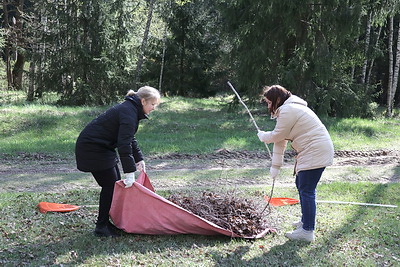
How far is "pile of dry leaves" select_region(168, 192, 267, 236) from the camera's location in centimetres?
463

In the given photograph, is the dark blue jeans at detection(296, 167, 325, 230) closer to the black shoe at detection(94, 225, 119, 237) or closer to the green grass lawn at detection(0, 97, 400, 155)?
the black shoe at detection(94, 225, 119, 237)

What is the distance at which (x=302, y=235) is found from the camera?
457 cm

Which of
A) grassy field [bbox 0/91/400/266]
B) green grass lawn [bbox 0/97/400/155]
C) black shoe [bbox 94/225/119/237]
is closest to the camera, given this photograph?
grassy field [bbox 0/91/400/266]

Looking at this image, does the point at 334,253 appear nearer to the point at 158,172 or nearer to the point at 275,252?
the point at 275,252

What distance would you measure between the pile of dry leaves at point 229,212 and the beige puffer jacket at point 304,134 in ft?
2.94

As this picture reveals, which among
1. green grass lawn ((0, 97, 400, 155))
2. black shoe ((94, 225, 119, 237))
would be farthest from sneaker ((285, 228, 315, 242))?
green grass lawn ((0, 97, 400, 155))

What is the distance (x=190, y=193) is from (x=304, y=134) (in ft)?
8.15

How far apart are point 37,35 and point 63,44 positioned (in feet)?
7.31

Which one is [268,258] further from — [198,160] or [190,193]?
[198,160]

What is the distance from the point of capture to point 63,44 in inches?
679

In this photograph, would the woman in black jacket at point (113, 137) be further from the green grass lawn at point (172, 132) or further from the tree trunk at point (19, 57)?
the tree trunk at point (19, 57)

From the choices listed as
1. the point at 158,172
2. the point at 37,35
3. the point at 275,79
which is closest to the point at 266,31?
the point at 275,79

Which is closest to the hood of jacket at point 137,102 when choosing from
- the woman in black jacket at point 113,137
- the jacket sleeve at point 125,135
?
the woman in black jacket at point 113,137

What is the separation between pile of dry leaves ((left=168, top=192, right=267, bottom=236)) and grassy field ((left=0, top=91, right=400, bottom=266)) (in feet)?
0.50
